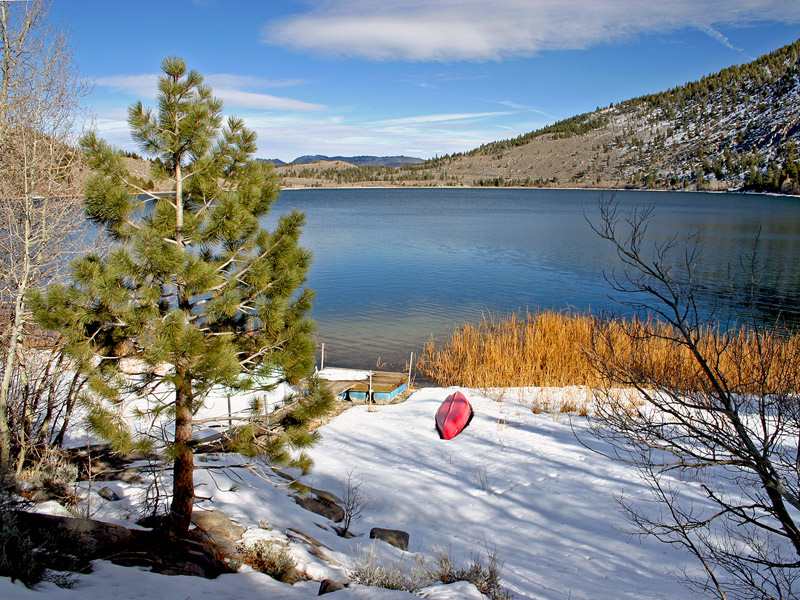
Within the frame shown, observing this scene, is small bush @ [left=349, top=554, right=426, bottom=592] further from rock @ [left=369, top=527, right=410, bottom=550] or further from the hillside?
the hillside

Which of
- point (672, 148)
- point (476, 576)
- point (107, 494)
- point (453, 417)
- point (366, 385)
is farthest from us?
point (672, 148)

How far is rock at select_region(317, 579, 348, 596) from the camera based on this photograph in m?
4.36

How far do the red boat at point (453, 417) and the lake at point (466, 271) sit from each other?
4.36m

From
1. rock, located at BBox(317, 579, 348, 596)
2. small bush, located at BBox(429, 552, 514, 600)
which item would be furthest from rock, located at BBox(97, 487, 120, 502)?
small bush, located at BBox(429, 552, 514, 600)

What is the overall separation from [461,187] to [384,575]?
493 ft

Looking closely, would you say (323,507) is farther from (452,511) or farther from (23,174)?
(23,174)

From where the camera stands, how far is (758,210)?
196ft

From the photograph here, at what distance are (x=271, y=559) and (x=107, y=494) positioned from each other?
7.44 ft

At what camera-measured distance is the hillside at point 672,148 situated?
10819cm

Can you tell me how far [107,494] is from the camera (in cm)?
574

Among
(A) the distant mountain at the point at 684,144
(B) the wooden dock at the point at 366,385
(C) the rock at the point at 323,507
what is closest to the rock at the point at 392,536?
(C) the rock at the point at 323,507

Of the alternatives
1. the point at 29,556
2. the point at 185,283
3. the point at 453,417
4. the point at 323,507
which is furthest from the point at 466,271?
the point at 29,556

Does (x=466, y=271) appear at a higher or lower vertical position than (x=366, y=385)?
higher

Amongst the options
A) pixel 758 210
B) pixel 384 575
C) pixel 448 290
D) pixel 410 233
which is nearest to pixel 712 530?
pixel 384 575
